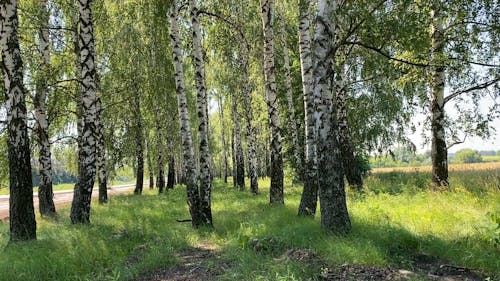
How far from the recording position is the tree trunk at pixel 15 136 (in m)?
8.42

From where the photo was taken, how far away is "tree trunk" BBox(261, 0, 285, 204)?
1262 centimetres

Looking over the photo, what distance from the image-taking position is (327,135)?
7.25 metres

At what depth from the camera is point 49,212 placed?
46.3ft

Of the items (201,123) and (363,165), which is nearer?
(201,123)

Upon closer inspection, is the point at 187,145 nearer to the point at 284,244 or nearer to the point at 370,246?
the point at 284,244

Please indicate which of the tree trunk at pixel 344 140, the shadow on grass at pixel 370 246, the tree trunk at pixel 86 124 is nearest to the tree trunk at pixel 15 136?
the tree trunk at pixel 86 124

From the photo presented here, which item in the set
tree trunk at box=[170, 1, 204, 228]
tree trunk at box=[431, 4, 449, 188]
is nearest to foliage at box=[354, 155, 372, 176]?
tree trunk at box=[431, 4, 449, 188]

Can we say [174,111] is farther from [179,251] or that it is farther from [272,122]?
[179,251]

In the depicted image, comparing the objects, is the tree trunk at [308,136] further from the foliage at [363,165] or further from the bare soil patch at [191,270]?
the foliage at [363,165]

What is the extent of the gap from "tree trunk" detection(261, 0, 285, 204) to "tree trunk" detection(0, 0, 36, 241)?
23.0 ft

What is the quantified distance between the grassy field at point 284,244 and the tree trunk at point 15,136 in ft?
2.22

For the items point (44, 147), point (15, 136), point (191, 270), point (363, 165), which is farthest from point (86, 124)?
point (363, 165)

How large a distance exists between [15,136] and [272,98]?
7350mm

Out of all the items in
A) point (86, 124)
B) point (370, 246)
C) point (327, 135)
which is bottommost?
point (370, 246)
